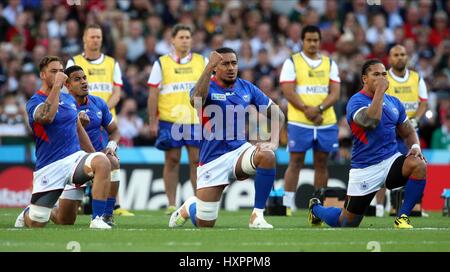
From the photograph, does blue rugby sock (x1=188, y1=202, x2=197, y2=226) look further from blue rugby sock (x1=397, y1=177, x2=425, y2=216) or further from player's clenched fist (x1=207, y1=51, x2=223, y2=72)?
blue rugby sock (x1=397, y1=177, x2=425, y2=216)

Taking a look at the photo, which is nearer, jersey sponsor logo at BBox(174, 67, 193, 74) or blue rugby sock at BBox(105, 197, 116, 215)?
blue rugby sock at BBox(105, 197, 116, 215)

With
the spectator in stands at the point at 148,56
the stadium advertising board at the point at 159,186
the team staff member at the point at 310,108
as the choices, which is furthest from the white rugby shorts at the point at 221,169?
the spectator in stands at the point at 148,56

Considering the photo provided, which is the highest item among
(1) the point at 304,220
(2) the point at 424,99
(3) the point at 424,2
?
(3) the point at 424,2

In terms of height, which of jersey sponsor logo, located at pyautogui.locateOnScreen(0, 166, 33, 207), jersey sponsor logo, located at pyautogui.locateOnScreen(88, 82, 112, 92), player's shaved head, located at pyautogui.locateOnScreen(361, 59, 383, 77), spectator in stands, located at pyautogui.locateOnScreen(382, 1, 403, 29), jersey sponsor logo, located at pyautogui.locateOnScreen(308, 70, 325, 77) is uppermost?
spectator in stands, located at pyautogui.locateOnScreen(382, 1, 403, 29)

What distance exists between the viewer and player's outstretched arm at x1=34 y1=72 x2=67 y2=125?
12.3 metres

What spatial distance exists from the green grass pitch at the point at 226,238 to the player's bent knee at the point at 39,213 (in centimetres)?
16

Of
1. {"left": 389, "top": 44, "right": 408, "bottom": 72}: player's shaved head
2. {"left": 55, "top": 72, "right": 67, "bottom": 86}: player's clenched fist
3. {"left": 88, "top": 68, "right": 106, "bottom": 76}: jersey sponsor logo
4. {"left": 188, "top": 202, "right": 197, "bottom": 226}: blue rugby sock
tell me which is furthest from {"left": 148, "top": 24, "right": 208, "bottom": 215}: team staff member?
{"left": 55, "top": 72, "right": 67, "bottom": 86}: player's clenched fist

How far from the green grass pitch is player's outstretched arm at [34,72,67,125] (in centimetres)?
128

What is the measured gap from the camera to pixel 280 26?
25.0 meters

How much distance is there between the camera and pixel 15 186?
64.7 feet

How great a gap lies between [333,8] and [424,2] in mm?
2243
